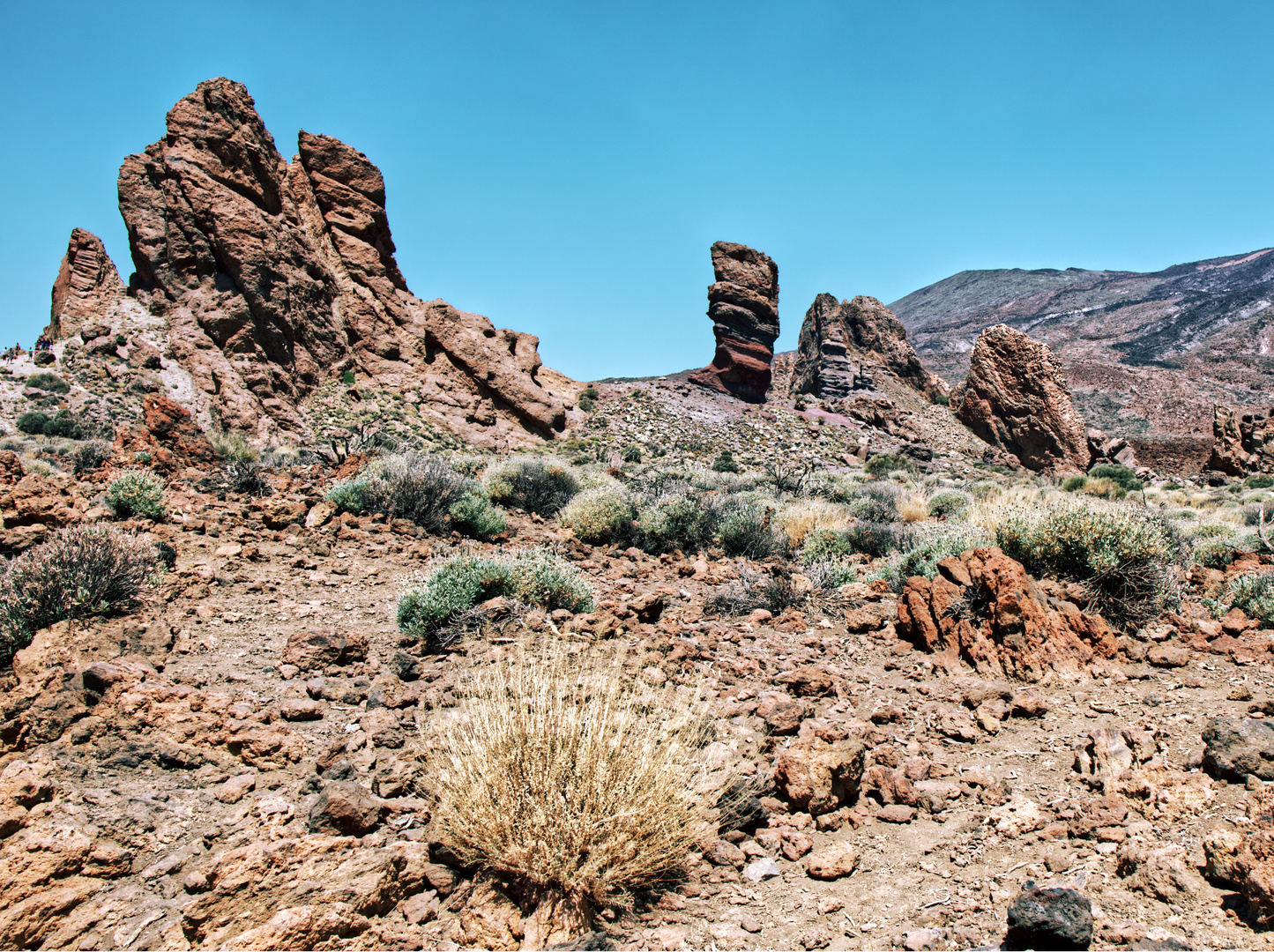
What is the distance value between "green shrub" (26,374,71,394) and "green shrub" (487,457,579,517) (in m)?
17.0

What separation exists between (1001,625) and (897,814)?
2.11 meters

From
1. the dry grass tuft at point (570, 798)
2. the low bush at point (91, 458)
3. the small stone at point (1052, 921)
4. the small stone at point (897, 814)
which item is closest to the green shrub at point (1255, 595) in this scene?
the small stone at point (897, 814)

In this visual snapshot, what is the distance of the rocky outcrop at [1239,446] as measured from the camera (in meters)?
22.3

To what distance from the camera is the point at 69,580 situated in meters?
4.17

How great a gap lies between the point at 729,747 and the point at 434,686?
1.74 meters

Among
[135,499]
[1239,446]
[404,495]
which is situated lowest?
[1239,446]

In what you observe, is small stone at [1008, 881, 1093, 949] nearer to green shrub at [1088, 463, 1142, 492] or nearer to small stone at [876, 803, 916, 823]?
small stone at [876, 803, 916, 823]

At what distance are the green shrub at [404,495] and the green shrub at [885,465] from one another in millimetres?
17581

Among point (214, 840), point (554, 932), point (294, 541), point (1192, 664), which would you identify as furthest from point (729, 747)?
point (294, 541)

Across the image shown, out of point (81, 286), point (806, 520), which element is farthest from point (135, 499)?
point (81, 286)

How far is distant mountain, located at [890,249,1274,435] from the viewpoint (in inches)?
2148

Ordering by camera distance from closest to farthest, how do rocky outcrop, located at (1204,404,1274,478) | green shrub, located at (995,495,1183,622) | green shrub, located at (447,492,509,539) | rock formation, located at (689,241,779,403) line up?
green shrub, located at (995,495,1183,622) → green shrub, located at (447,492,509,539) → rocky outcrop, located at (1204,404,1274,478) → rock formation, located at (689,241,779,403)

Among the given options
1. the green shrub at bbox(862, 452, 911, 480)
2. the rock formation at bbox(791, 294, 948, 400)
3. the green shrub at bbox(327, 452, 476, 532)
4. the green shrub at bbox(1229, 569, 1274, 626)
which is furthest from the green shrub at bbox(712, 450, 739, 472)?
the green shrub at bbox(1229, 569, 1274, 626)

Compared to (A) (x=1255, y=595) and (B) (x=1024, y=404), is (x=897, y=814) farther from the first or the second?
(B) (x=1024, y=404)
